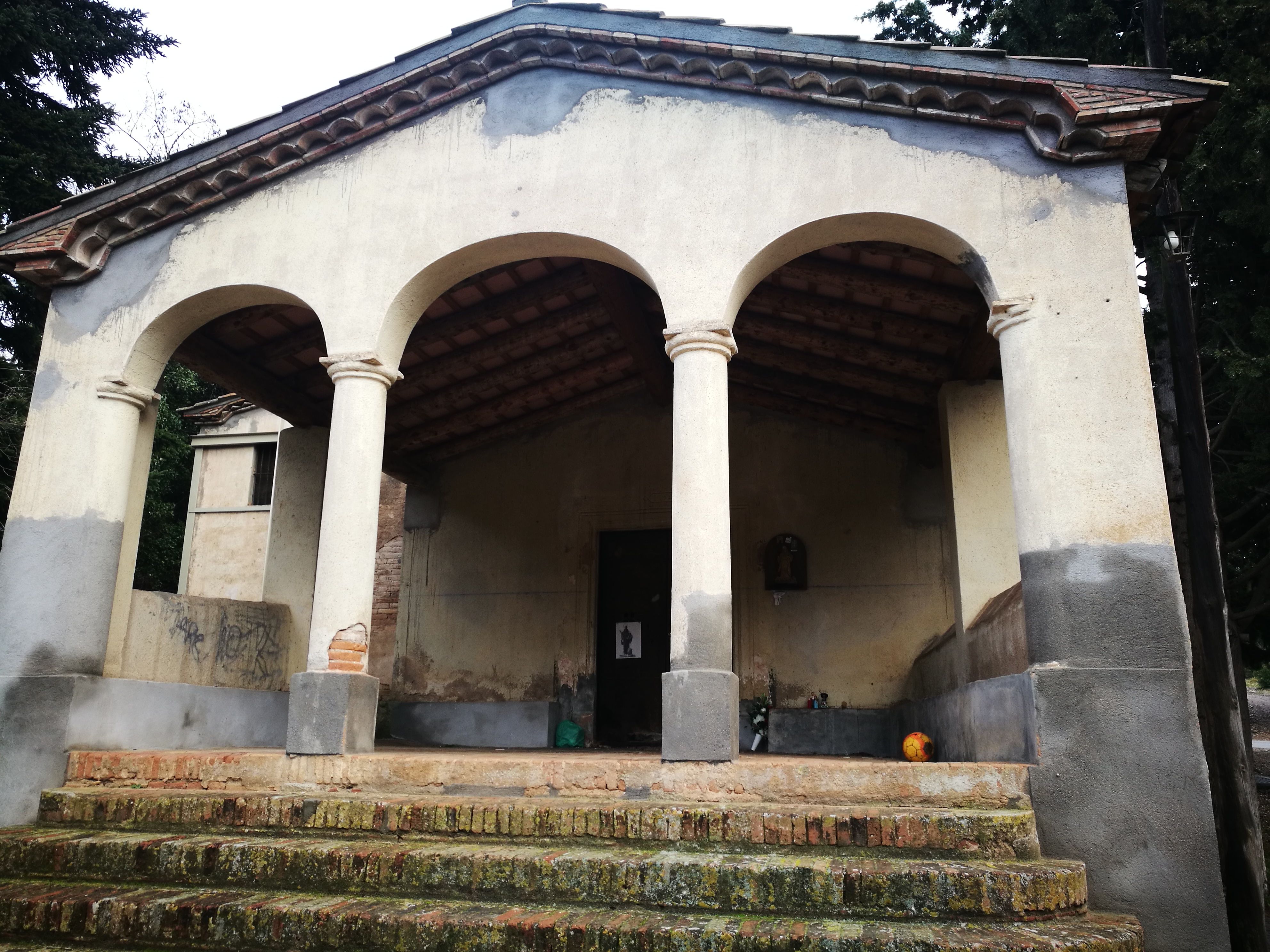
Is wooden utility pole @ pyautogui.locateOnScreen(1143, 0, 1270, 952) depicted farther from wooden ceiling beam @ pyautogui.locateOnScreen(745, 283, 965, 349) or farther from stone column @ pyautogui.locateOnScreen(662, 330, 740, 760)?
stone column @ pyautogui.locateOnScreen(662, 330, 740, 760)

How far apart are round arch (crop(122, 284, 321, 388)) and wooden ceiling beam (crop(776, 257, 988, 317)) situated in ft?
13.1

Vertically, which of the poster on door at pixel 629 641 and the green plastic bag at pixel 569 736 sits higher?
the poster on door at pixel 629 641

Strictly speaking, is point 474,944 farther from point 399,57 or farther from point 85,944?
point 399,57

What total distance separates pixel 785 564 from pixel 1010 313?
5121 millimetres

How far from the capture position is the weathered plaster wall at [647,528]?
10.3 m

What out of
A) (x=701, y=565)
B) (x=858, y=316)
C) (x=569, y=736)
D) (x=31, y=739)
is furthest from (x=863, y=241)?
(x=31, y=739)

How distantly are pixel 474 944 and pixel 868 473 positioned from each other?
746 cm

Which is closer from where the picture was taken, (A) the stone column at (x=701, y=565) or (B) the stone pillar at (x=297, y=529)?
(A) the stone column at (x=701, y=565)

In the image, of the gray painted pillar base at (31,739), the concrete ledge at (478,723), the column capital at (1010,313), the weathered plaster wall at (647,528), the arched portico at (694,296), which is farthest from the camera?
the concrete ledge at (478,723)

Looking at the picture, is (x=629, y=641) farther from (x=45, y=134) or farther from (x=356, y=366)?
(x=45, y=134)

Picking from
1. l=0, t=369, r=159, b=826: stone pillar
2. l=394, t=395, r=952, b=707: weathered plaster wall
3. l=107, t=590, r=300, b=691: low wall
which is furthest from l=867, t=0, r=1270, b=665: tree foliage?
l=107, t=590, r=300, b=691: low wall

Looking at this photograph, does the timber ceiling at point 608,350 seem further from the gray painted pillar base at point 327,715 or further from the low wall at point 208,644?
the gray painted pillar base at point 327,715

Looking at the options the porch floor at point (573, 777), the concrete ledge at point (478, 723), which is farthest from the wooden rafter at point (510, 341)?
the porch floor at point (573, 777)

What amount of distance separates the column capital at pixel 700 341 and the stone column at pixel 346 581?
7.11 feet
